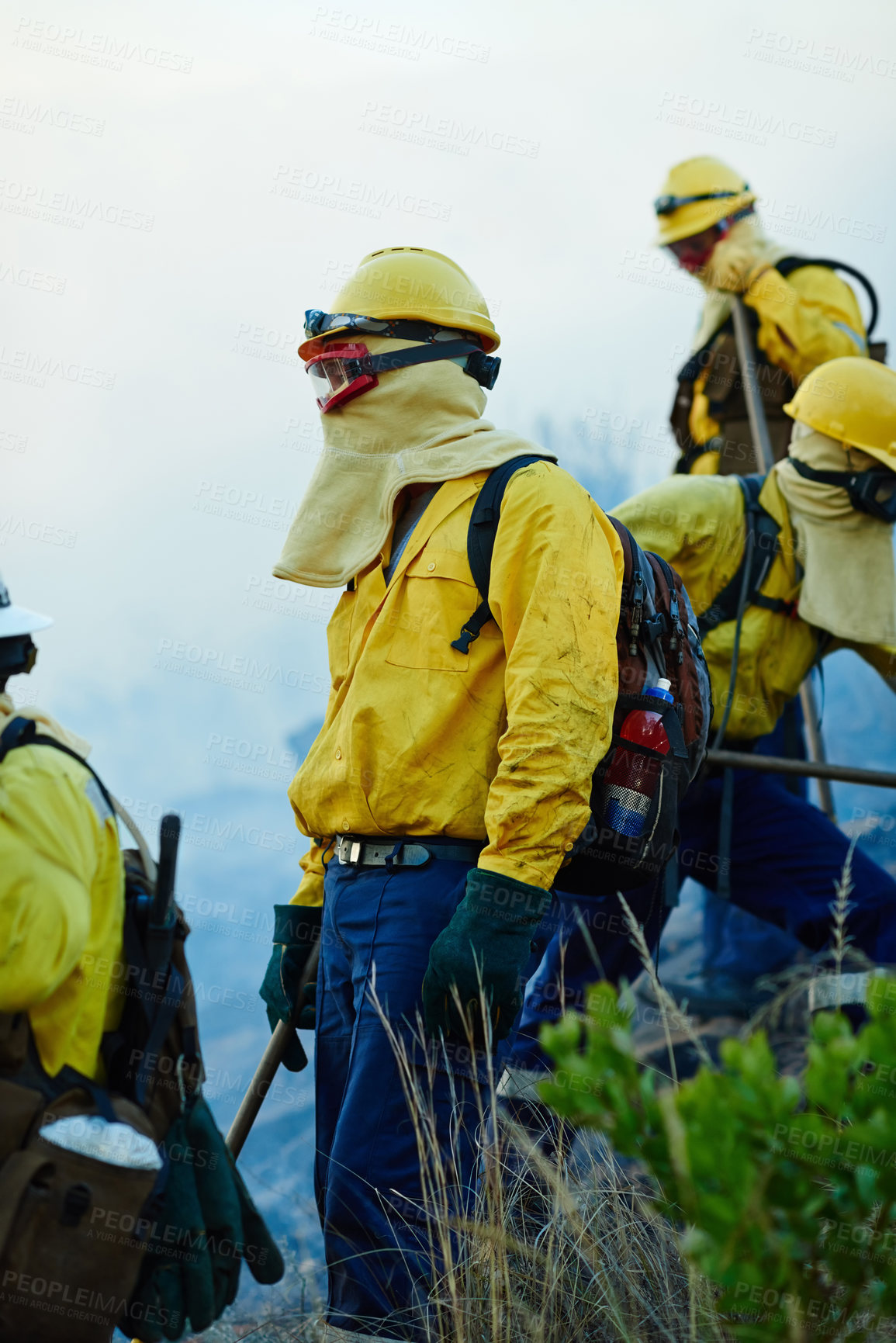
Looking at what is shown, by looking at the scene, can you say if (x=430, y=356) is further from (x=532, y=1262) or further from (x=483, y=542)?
(x=532, y=1262)

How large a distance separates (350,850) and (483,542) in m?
0.67

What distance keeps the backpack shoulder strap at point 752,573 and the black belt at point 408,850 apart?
177cm

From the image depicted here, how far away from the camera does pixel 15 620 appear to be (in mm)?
2074

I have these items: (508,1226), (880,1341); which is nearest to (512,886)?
(508,1226)

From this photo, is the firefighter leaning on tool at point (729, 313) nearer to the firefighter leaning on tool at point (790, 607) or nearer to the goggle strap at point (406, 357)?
the firefighter leaning on tool at point (790, 607)

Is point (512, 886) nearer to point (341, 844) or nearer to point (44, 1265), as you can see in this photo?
point (341, 844)

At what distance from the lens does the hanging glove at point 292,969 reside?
2916 mm

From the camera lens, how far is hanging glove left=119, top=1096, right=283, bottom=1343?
6.17 feet

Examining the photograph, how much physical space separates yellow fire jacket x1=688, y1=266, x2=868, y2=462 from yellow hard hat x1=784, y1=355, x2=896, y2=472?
1256 mm

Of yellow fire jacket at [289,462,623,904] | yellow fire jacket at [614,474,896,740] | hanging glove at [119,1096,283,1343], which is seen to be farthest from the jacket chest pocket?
yellow fire jacket at [614,474,896,740]

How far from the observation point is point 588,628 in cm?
246

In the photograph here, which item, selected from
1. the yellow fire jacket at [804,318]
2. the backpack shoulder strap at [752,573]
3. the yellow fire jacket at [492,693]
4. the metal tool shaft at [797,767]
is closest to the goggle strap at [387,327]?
the yellow fire jacket at [492,693]

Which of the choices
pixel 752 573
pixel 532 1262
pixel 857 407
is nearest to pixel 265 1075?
pixel 532 1262

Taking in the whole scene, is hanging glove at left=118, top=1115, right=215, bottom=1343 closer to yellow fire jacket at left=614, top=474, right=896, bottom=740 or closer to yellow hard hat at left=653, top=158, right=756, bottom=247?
yellow fire jacket at left=614, top=474, right=896, bottom=740
